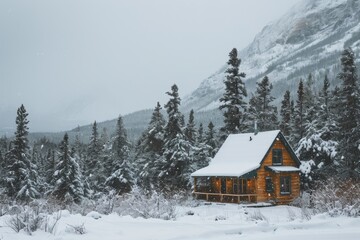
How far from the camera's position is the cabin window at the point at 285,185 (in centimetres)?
3962

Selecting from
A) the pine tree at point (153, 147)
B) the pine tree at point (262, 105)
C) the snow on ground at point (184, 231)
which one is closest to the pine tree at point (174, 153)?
the pine tree at point (153, 147)

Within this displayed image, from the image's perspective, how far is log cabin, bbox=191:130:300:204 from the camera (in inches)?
1486

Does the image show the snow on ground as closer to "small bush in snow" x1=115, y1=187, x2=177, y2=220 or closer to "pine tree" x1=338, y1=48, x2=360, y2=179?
"small bush in snow" x1=115, y1=187, x2=177, y2=220

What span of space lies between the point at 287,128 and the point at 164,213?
3982 centimetres

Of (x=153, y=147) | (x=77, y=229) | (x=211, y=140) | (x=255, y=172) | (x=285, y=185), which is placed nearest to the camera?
(x=77, y=229)

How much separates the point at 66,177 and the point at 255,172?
2108cm

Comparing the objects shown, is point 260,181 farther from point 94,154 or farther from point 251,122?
point 94,154

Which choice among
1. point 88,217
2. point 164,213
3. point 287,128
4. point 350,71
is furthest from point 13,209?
point 287,128

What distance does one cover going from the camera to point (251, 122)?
45.6 meters

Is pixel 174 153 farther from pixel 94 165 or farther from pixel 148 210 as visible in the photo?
pixel 148 210

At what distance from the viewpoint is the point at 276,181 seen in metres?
39.1

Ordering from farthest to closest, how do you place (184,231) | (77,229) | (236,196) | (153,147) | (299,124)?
(153,147) < (299,124) < (236,196) < (184,231) < (77,229)

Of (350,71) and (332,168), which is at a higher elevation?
(350,71)

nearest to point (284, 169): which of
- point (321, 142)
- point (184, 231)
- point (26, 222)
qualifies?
point (321, 142)
